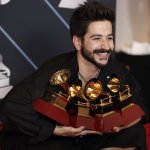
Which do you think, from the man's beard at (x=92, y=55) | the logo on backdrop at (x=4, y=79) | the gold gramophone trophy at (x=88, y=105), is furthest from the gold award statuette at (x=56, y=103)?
the logo on backdrop at (x=4, y=79)

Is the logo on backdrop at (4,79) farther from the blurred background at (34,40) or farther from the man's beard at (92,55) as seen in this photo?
the man's beard at (92,55)

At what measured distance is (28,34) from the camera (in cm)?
170

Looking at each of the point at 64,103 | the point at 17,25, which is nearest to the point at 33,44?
the point at 17,25

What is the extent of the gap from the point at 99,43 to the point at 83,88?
16 centimetres

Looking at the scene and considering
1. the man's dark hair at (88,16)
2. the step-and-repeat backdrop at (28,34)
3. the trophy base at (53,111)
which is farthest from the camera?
the step-and-repeat backdrop at (28,34)

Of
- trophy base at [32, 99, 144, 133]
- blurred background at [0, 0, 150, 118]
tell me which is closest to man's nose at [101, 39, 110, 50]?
trophy base at [32, 99, 144, 133]

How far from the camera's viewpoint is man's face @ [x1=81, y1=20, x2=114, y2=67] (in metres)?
1.35

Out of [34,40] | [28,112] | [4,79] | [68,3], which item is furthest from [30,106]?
[68,3]

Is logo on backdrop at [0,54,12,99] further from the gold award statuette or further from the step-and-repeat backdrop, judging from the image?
the gold award statuette

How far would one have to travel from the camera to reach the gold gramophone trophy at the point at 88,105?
127cm

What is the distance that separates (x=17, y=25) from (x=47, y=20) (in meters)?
0.16

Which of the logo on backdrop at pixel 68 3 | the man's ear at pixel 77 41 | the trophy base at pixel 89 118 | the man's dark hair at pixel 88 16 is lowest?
the trophy base at pixel 89 118

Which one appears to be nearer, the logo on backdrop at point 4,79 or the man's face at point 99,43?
the man's face at point 99,43

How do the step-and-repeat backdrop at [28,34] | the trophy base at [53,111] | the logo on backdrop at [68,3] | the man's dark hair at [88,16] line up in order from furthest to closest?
1. the logo on backdrop at [68,3]
2. the step-and-repeat backdrop at [28,34]
3. the man's dark hair at [88,16]
4. the trophy base at [53,111]
